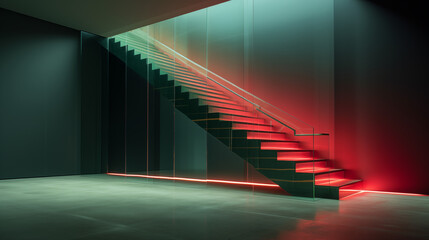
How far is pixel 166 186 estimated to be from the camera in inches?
250

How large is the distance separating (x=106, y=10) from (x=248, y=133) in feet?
12.5

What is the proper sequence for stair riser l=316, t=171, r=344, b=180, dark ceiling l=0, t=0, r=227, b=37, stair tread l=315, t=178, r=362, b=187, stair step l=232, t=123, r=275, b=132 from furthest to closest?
dark ceiling l=0, t=0, r=227, b=37 → stair step l=232, t=123, r=275, b=132 → stair riser l=316, t=171, r=344, b=180 → stair tread l=315, t=178, r=362, b=187

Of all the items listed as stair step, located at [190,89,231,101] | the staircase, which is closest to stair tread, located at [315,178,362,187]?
the staircase

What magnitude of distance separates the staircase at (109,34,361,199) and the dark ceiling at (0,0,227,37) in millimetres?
771

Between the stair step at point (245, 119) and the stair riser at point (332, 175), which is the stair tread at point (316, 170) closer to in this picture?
the stair riser at point (332, 175)

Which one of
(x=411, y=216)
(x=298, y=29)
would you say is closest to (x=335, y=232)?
(x=411, y=216)

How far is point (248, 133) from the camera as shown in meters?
5.40

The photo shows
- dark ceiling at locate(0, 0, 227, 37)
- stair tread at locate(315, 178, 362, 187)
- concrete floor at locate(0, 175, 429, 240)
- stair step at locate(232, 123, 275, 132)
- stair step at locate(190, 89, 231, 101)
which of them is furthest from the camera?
dark ceiling at locate(0, 0, 227, 37)

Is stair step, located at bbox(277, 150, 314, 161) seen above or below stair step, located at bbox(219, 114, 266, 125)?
below

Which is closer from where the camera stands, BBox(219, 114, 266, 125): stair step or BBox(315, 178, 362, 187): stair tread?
BBox(315, 178, 362, 187): stair tread

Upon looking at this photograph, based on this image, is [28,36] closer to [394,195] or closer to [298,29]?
[298,29]

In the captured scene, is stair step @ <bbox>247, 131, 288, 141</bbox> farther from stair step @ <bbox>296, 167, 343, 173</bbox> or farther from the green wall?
the green wall

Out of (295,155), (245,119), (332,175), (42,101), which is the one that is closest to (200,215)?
(245,119)

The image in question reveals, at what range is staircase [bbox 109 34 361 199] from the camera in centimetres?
496
